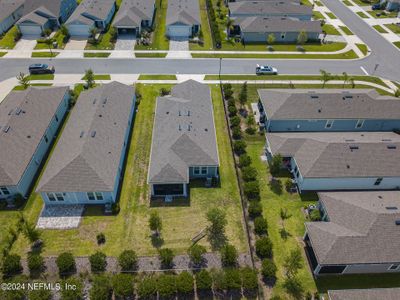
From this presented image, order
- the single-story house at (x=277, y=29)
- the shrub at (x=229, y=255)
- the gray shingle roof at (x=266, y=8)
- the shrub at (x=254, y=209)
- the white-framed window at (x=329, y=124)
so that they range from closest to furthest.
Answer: the shrub at (x=229, y=255)
the shrub at (x=254, y=209)
the white-framed window at (x=329, y=124)
the single-story house at (x=277, y=29)
the gray shingle roof at (x=266, y=8)

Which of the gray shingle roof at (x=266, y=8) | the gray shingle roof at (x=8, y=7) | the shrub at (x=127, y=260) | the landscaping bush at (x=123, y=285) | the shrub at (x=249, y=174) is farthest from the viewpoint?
the gray shingle roof at (x=266, y=8)

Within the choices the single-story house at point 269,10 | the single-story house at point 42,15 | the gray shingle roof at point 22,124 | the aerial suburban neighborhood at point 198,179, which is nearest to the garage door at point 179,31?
the aerial suburban neighborhood at point 198,179

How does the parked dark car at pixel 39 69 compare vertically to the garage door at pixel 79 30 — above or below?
below

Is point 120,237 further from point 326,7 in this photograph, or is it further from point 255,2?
point 326,7

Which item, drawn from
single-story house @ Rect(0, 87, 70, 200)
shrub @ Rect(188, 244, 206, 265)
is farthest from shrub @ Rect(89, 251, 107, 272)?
single-story house @ Rect(0, 87, 70, 200)

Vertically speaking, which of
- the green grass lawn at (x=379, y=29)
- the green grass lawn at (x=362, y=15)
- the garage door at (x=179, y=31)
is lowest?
the garage door at (x=179, y=31)

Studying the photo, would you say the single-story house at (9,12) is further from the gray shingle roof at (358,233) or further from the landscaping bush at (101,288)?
the gray shingle roof at (358,233)

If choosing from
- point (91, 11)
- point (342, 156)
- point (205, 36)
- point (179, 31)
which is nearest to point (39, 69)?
point (91, 11)
